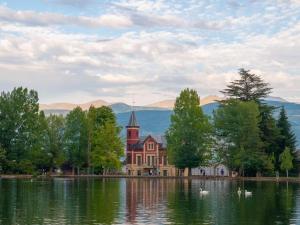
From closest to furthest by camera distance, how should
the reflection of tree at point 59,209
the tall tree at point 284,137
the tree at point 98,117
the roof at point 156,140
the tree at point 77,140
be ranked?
the reflection of tree at point 59,209
the tall tree at point 284,137
the tree at point 77,140
the tree at point 98,117
the roof at point 156,140

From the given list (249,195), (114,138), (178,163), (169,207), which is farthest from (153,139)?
(169,207)

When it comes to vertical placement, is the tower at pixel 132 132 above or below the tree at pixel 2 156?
above

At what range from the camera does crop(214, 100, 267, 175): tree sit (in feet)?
349

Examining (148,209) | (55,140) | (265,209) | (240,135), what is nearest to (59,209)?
(148,209)

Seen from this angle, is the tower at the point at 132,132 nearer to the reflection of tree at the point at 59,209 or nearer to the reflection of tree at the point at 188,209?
the reflection of tree at the point at 188,209

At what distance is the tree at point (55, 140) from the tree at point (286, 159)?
41232mm

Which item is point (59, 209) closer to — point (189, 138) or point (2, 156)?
point (2, 156)

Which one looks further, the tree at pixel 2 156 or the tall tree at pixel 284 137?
the tall tree at pixel 284 137

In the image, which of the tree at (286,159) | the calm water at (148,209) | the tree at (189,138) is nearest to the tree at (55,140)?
the tree at (189,138)

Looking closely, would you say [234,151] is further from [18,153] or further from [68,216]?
[68,216]

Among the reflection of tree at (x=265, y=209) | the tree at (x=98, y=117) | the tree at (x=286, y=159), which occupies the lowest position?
the reflection of tree at (x=265, y=209)

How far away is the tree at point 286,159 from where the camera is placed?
10706cm

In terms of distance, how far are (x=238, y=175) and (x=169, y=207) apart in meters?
65.3

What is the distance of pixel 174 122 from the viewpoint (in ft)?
379
